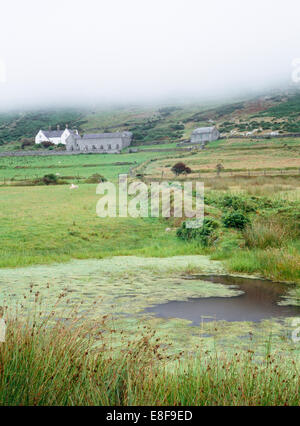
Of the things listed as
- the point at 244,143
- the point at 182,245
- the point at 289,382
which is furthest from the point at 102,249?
the point at 244,143

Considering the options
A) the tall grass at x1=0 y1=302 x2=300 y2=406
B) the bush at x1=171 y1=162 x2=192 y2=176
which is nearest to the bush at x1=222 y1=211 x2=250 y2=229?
the tall grass at x1=0 y1=302 x2=300 y2=406

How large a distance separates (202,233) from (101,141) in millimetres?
109095

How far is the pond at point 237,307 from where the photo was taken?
860 cm

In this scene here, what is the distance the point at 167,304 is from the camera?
937 centimetres

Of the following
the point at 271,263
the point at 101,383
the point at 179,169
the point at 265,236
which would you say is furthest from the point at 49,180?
the point at 101,383

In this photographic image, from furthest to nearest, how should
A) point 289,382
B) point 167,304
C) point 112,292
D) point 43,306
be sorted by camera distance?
1. point 112,292
2. point 167,304
3. point 43,306
4. point 289,382

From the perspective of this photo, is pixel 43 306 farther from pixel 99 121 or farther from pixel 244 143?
pixel 99 121

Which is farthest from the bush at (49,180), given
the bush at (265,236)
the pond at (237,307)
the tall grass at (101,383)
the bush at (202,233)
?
the tall grass at (101,383)

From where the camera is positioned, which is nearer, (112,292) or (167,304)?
(167,304)

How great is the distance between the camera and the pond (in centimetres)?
860

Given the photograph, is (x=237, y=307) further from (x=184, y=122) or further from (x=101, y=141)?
(x=184, y=122)

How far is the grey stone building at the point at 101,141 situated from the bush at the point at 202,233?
99.2 meters
